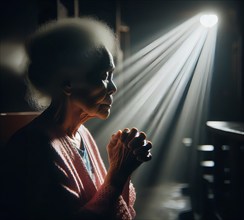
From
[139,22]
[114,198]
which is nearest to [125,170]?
[114,198]

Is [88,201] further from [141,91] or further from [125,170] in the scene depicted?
[141,91]

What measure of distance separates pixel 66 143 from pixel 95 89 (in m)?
0.26

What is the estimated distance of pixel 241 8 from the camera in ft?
25.3

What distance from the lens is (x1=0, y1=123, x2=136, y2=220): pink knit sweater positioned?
3.76ft

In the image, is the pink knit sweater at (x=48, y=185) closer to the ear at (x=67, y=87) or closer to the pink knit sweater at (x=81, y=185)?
the pink knit sweater at (x=81, y=185)

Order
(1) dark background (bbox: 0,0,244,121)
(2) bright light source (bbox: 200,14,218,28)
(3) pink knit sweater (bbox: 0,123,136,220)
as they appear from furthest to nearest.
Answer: (1) dark background (bbox: 0,0,244,121), (2) bright light source (bbox: 200,14,218,28), (3) pink knit sweater (bbox: 0,123,136,220)

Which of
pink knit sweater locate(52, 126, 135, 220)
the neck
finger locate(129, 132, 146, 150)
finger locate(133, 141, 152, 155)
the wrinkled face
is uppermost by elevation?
the wrinkled face

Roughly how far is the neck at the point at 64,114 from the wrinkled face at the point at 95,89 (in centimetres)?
4

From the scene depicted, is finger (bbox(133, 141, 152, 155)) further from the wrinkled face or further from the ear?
the ear

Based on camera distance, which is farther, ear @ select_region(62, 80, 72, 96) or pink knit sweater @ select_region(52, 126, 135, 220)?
ear @ select_region(62, 80, 72, 96)

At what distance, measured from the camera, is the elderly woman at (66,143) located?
1164 millimetres

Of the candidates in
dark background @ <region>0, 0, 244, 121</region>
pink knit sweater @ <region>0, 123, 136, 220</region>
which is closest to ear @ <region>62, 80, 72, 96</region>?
pink knit sweater @ <region>0, 123, 136, 220</region>

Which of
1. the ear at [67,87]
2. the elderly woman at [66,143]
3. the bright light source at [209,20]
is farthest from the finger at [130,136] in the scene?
the bright light source at [209,20]

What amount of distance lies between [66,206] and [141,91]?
272 inches
